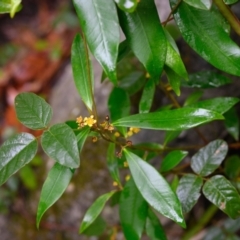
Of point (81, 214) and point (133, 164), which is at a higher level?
point (133, 164)

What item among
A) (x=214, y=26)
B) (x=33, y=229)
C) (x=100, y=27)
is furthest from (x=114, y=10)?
(x=33, y=229)

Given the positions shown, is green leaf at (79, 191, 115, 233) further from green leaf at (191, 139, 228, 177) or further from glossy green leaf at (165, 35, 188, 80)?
glossy green leaf at (165, 35, 188, 80)

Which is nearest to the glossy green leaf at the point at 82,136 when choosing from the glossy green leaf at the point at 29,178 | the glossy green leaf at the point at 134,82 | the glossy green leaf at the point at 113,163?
the glossy green leaf at the point at 113,163

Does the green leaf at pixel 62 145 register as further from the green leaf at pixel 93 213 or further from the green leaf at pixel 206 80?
the green leaf at pixel 206 80

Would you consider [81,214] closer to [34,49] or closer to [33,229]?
[33,229]

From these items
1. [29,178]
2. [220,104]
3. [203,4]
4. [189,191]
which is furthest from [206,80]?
[29,178]

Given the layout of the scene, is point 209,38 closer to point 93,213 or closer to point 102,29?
point 102,29
